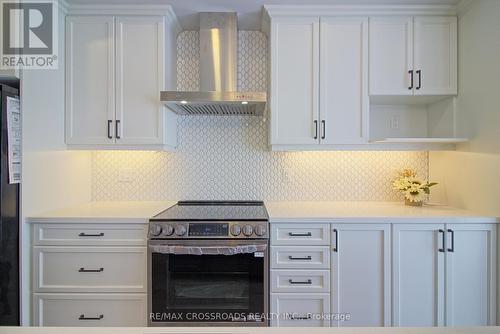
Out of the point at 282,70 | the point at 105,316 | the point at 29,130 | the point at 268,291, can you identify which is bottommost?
the point at 105,316

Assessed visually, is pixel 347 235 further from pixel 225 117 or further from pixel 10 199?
pixel 10 199

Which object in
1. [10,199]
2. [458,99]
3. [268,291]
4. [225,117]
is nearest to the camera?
[10,199]

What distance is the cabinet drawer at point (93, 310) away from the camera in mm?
1972

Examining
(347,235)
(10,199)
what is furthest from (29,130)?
(347,235)

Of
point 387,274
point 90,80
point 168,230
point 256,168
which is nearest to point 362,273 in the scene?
point 387,274

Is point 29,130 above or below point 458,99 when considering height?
below

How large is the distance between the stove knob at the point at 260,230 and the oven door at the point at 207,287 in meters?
0.06

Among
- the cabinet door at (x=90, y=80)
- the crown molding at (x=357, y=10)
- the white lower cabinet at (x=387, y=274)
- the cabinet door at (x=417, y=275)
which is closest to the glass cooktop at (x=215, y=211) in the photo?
the white lower cabinet at (x=387, y=274)

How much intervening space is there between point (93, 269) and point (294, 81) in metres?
1.94

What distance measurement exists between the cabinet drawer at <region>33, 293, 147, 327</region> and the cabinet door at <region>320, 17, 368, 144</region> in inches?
69.5

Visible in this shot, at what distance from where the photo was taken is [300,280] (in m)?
1.97

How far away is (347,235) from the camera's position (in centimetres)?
199

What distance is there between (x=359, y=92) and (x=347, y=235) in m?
1.08

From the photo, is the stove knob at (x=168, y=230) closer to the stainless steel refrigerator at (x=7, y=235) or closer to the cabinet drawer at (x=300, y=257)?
the cabinet drawer at (x=300, y=257)
